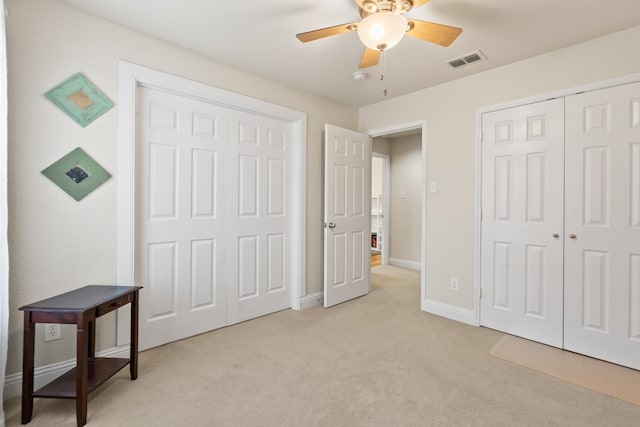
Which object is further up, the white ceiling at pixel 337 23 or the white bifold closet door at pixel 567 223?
the white ceiling at pixel 337 23

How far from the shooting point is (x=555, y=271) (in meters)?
2.50

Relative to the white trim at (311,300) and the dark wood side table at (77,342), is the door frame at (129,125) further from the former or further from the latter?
the white trim at (311,300)

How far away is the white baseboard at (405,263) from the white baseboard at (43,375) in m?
4.59

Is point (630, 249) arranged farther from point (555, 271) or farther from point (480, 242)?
point (480, 242)

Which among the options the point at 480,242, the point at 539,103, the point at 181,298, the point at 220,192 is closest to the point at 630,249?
the point at 480,242

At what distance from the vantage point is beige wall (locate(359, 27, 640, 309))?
2.46 meters

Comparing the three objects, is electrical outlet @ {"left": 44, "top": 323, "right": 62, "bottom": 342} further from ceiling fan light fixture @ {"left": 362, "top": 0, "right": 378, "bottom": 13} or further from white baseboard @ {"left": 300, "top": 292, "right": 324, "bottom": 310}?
ceiling fan light fixture @ {"left": 362, "top": 0, "right": 378, "bottom": 13}

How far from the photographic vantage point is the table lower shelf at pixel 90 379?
159 cm

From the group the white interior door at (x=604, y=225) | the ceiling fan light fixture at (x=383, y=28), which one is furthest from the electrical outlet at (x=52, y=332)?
the white interior door at (x=604, y=225)

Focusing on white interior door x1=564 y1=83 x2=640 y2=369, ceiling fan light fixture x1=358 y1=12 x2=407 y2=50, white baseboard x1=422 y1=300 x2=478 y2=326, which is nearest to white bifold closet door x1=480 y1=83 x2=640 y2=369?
white interior door x1=564 y1=83 x2=640 y2=369

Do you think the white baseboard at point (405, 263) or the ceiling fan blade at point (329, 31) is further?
the white baseboard at point (405, 263)

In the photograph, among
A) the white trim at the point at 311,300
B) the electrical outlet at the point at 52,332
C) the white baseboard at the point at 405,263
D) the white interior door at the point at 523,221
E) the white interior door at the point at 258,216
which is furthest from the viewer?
the white baseboard at the point at 405,263

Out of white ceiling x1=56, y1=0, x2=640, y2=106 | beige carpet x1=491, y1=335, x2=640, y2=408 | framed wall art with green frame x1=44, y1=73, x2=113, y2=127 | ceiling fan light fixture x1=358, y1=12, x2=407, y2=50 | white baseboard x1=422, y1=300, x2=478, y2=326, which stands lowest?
beige carpet x1=491, y1=335, x2=640, y2=408

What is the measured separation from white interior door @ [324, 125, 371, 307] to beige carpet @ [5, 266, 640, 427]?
2.72 ft
